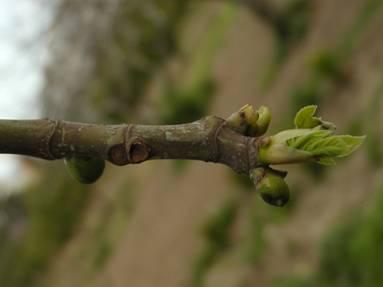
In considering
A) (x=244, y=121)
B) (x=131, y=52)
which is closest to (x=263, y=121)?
(x=244, y=121)

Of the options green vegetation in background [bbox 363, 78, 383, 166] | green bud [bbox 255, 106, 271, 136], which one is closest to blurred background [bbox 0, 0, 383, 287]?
green vegetation in background [bbox 363, 78, 383, 166]

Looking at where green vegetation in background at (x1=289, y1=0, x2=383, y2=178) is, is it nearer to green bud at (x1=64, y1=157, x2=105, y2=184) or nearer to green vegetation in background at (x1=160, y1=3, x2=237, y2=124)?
green vegetation in background at (x1=160, y1=3, x2=237, y2=124)

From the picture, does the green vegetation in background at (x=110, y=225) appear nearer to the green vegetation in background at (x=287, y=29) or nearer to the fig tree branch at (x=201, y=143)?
the green vegetation in background at (x=287, y=29)

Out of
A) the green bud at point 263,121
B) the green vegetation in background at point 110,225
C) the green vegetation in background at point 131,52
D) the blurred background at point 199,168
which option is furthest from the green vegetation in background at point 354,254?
the green vegetation in background at point 110,225

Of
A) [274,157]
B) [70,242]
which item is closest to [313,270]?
[274,157]

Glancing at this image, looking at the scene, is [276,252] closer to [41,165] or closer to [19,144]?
[19,144]

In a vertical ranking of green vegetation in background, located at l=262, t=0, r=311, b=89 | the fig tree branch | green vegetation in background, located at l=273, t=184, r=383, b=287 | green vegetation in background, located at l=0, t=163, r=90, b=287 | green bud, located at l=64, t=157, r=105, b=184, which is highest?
green vegetation in background, located at l=0, t=163, r=90, b=287

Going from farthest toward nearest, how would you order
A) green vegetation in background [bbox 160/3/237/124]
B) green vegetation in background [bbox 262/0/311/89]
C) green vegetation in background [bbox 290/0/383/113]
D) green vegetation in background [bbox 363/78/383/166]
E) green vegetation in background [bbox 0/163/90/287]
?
green vegetation in background [bbox 0/163/90/287] < green vegetation in background [bbox 160/3/237/124] < green vegetation in background [bbox 262/0/311/89] < green vegetation in background [bbox 290/0/383/113] < green vegetation in background [bbox 363/78/383/166]
